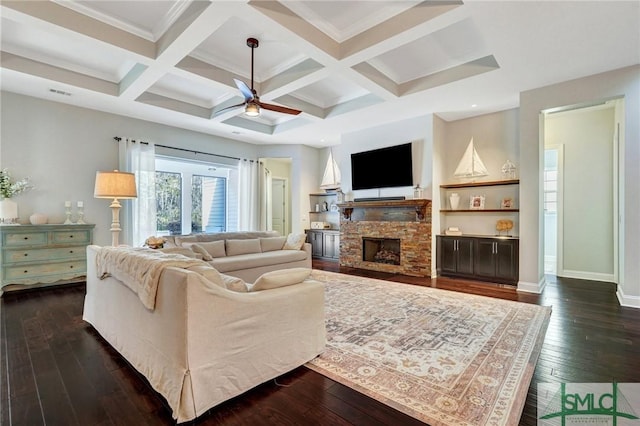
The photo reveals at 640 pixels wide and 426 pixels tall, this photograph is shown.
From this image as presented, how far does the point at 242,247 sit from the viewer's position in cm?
505

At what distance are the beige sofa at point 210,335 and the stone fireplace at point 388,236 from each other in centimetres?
364

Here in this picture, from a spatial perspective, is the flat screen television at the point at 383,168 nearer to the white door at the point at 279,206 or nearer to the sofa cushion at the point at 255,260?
the sofa cushion at the point at 255,260

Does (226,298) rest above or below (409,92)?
below

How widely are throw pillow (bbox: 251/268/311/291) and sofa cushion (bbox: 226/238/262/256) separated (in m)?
2.93

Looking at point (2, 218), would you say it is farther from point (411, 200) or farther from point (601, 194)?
point (601, 194)

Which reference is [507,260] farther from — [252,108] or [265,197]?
[265,197]

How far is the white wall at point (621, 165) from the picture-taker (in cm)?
368

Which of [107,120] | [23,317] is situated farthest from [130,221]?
[23,317]

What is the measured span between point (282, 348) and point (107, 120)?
18.0 ft

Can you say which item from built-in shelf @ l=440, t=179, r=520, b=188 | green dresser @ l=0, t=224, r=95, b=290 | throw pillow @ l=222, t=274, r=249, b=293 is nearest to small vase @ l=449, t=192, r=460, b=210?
built-in shelf @ l=440, t=179, r=520, b=188

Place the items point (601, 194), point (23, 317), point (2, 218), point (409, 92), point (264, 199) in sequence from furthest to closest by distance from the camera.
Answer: point (264, 199), point (601, 194), point (409, 92), point (2, 218), point (23, 317)

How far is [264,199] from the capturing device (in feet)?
25.4

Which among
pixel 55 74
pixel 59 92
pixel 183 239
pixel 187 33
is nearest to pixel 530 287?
pixel 183 239

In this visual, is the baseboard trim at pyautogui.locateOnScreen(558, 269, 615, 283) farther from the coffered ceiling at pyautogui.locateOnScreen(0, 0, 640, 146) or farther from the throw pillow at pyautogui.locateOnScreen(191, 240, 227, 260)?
the throw pillow at pyautogui.locateOnScreen(191, 240, 227, 260)
